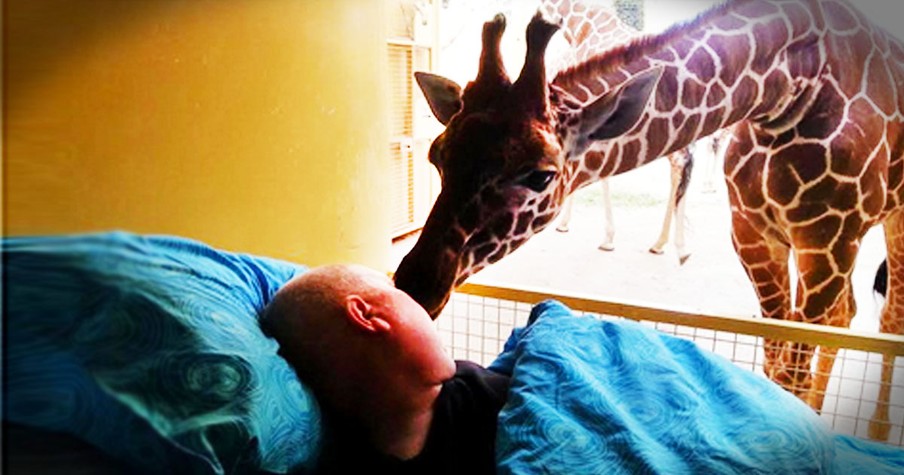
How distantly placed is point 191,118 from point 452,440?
1.28 ft

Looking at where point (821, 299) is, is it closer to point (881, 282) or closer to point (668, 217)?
point (881, 282)

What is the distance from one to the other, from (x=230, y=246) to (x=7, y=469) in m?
0.23

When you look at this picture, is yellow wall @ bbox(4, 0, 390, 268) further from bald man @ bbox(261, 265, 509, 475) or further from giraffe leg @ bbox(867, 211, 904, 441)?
giraffe leg @ bbox(867, 211, 904, 441)

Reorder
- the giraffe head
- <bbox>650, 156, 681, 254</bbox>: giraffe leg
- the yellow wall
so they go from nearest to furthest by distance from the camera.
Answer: the yellow wall → the giraffe head → <bbox>650, 156, 681, 254</bbox>: giraffe leg

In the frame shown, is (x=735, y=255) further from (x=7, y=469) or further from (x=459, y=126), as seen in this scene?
(x=7, y=469)

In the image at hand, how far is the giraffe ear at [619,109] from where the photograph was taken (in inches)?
31.1

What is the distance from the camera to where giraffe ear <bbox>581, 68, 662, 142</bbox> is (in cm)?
79

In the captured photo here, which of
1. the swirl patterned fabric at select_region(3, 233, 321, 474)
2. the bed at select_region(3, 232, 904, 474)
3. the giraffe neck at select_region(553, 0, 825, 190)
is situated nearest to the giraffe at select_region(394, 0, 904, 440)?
the giraffe neck at select_region(553, 0, 825, 190)

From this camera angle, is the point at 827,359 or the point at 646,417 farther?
the point at 827,359

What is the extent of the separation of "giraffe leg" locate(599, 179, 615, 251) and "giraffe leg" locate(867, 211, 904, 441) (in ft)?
1.20

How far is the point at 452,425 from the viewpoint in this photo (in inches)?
23.6

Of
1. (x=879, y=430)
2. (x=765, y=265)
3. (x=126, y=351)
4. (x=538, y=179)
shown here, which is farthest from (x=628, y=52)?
(x=126, y=351)

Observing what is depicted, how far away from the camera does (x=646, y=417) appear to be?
60 cm

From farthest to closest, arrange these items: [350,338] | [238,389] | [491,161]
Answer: [491,161] → [350,338] → [238,389]
